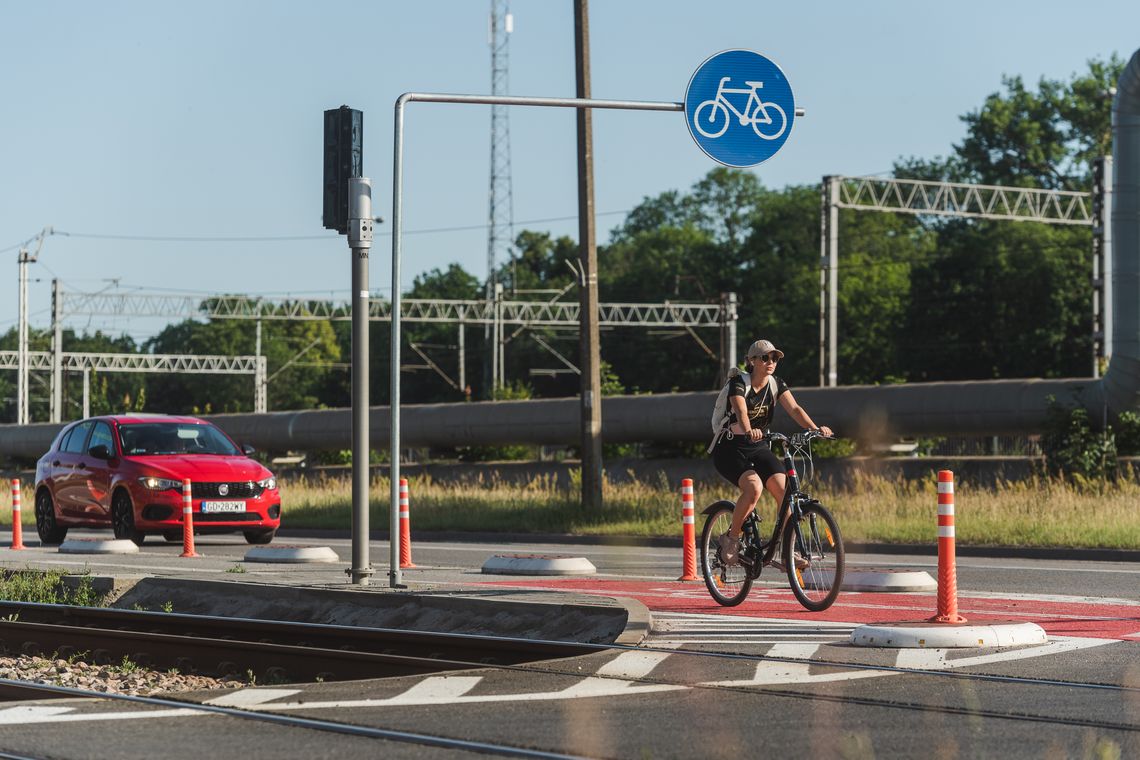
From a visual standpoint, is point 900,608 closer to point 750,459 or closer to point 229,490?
point 750,459

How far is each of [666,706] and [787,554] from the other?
3.86m

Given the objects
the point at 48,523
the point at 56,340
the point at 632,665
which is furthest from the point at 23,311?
the point at 632,665

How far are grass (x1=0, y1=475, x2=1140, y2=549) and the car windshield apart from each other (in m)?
5.04

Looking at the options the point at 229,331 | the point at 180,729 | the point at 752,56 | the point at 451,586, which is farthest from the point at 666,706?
the point at 229,331

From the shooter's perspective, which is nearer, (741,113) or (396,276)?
(396,276)

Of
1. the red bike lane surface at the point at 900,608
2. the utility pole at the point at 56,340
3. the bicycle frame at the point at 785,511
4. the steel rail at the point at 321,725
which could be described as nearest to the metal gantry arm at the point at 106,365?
the utility pole at the point at 56,340

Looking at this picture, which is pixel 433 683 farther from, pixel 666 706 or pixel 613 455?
pixel 613 455

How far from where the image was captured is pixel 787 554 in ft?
36.5

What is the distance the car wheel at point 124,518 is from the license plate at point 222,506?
88 centimetres

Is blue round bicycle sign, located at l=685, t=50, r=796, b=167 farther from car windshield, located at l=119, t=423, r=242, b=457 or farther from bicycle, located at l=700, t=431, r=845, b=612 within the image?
car windshield, located at l=119, t=423, r=242, b=457

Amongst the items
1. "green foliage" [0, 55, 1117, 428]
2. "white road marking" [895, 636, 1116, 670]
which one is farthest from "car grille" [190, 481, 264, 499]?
"green foliage" [0, 55, 1117, 428]

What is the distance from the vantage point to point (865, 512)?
A: 23.8m

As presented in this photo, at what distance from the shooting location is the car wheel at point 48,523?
2316 centimetres

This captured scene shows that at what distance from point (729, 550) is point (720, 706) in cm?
440
